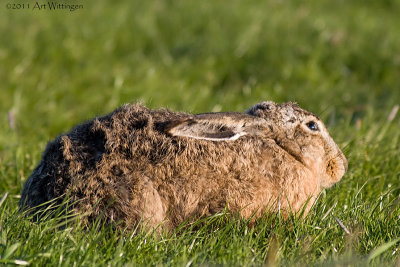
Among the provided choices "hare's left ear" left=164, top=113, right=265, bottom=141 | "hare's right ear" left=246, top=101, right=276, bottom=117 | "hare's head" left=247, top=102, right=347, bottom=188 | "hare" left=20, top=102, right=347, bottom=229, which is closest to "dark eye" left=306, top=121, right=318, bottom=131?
"hare's head" left=247, top=102, right=347, bottom=188

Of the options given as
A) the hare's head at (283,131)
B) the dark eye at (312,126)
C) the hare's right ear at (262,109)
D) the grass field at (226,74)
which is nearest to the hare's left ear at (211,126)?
the hare's head at (283,131)

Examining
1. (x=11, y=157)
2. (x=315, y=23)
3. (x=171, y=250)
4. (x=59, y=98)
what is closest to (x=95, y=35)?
(x=59, y=98)

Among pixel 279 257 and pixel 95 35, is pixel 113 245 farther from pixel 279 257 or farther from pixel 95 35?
pixel 95 35

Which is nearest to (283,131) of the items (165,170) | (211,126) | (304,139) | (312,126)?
(304,139)

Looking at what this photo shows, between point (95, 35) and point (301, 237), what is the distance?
26.3ft

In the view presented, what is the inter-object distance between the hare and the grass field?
176mm

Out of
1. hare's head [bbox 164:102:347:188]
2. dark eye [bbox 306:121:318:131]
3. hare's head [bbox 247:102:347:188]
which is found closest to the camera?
hare's head [bbox 164:102:347:188]

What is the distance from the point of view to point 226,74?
10906 mm

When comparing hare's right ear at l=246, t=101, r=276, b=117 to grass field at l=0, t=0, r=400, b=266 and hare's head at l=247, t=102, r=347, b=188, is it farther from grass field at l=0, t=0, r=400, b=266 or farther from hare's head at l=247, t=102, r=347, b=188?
grass field at l=0, t=0, r=400, b=266

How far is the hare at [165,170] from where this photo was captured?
170 inches

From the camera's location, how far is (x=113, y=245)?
4.11 meters

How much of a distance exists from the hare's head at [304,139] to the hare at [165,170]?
19cm

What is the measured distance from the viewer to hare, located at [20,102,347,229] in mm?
4328

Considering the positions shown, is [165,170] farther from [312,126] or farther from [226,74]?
[226,74]
